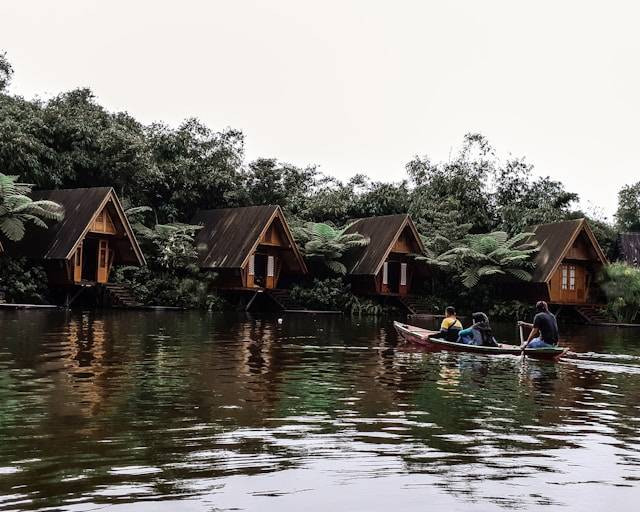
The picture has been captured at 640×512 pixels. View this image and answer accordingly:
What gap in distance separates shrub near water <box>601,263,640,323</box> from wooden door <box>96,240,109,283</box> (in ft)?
74.5

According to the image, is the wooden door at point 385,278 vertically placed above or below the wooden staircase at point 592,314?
above

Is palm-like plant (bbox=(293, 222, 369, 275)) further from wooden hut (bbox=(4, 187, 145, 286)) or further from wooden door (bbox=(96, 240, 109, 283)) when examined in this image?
wooden door (bbox=(96, 240, 109, 283))

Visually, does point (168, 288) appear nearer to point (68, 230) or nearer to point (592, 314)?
point (68, 230)

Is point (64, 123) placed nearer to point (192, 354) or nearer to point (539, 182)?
point (192, 354)

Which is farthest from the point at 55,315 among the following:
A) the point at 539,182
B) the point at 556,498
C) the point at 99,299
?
the point at 539,182

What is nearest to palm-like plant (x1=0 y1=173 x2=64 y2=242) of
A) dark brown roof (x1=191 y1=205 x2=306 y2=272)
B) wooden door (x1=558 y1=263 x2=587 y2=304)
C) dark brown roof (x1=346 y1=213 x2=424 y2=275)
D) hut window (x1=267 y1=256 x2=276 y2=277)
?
dark brown roof (x1=191 y1=205 x2=306 y2=272)

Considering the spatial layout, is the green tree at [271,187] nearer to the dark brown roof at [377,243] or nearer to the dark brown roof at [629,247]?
the dark brown roof at [377,243]

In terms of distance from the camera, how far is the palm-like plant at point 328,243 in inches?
1583

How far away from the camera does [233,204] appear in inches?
1794

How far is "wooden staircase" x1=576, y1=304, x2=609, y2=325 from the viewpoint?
40.5 m

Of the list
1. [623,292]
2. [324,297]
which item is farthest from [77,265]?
[623,292]

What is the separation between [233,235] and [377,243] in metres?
7.02

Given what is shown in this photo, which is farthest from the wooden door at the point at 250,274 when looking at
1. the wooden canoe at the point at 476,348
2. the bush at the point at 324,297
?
the wooden canoe at the point at 476,348

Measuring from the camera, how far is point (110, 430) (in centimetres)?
838
